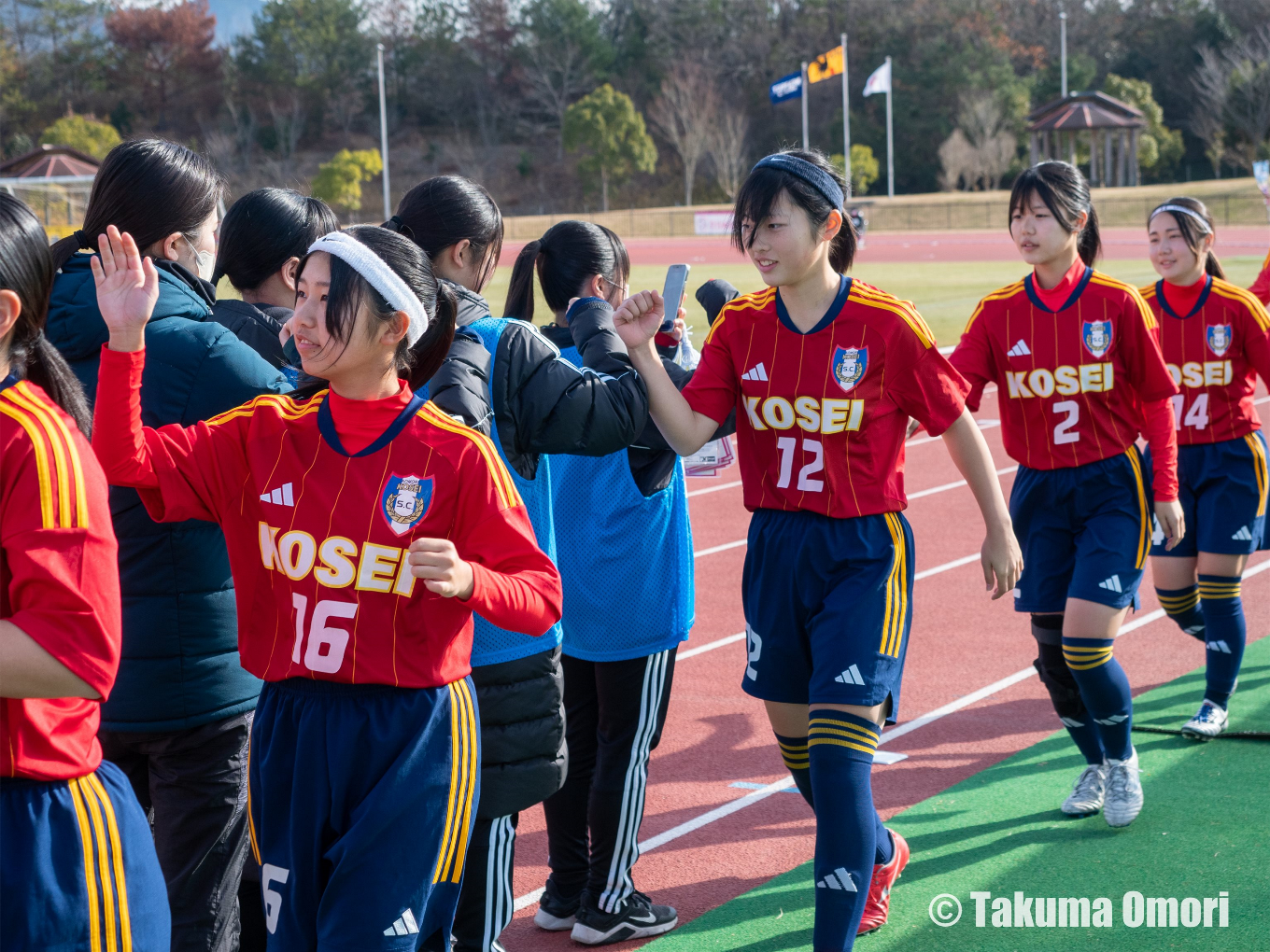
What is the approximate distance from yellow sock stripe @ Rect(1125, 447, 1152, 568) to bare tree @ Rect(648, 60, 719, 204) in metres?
63.0

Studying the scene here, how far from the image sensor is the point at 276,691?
2.40 metres

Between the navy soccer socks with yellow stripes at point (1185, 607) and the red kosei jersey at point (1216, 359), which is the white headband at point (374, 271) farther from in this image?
the navy soccer socks with yellow stripes at point (1185, 607)

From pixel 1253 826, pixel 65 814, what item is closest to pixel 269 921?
pixel 65 814

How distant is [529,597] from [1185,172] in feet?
232

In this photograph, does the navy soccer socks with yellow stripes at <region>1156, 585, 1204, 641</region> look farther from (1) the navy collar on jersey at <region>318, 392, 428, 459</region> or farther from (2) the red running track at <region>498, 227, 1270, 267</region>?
(2) the red running track at <region>498, 227, 1270, 267</region>

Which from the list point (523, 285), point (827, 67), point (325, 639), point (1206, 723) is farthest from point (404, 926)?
point (827, 67)

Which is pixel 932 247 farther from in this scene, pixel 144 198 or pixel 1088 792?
pixel 144 198

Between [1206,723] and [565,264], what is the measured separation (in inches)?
133

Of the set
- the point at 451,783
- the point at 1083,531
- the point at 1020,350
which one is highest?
the point at 1020,350

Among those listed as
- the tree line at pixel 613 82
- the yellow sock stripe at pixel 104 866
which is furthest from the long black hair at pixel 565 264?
the tree line at pixel 613 82

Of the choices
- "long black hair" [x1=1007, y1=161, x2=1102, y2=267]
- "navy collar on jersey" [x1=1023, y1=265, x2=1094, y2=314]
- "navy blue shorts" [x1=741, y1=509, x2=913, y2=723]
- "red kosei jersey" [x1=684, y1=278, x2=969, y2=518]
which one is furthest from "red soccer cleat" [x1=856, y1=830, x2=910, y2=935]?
"long black hair" [x1=1007, y1=161, x2=1102, y2=267]

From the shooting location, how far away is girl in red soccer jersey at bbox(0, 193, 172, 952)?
1.73 meters

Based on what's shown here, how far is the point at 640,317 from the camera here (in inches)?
124

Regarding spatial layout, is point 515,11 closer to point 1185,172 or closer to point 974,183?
point 974,183
